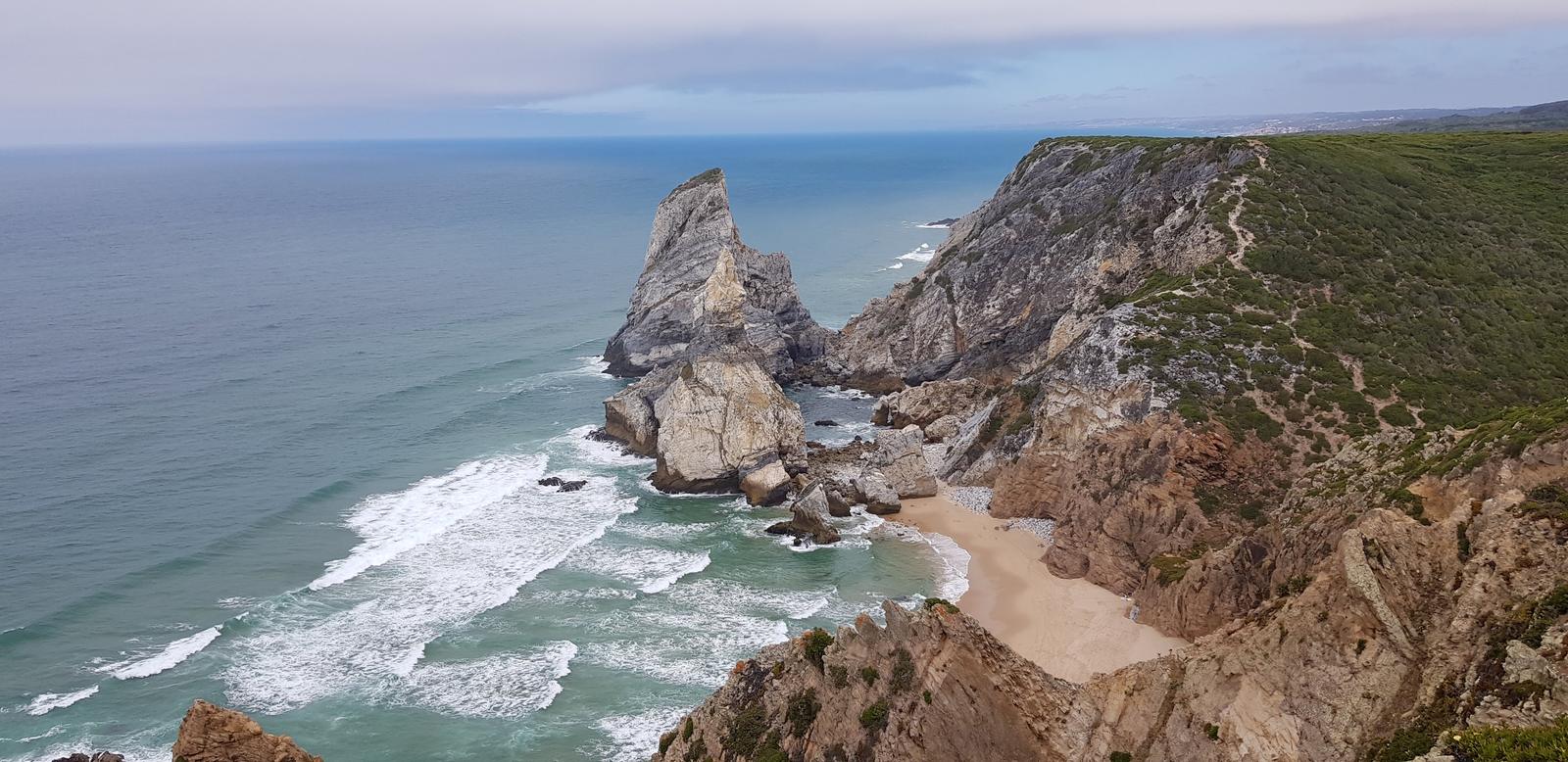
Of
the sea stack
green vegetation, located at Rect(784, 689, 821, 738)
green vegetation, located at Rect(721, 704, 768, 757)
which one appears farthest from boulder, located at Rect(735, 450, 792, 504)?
green vegetation, located at Rect(784, 689, 821, 738)

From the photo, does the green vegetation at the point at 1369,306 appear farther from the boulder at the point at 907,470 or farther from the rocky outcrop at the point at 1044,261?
the boulder at the point at 907,470

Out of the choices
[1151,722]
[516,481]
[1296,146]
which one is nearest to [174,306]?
[516,481]

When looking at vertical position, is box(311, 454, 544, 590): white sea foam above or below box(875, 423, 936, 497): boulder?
below

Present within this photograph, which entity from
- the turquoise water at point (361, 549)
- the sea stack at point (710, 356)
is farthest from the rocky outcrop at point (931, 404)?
the sea stack at point (710, 356)

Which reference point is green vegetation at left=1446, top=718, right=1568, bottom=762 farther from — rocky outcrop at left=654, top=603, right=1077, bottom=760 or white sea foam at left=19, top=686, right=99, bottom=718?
white sea foam at left=19, top=686, right=99, bottom=718

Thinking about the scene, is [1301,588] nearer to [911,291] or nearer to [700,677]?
[700,677]
